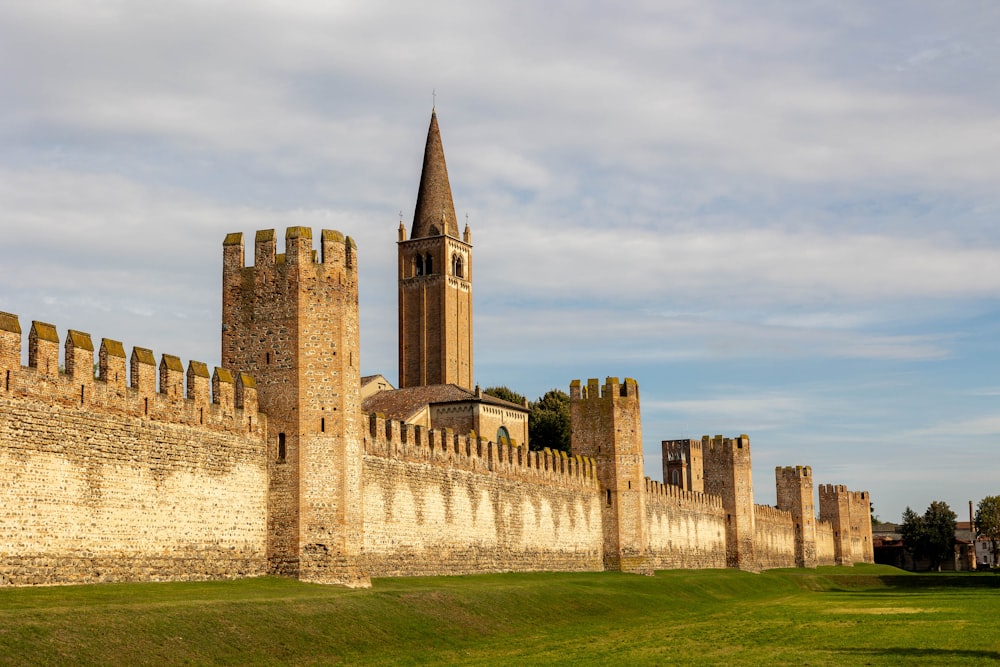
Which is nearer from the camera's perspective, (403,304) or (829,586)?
(829,586)

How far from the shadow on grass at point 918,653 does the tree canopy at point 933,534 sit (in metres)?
96.0

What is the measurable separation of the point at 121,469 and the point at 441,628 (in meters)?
8.08

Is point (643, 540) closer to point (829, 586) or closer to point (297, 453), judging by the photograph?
point (829, 586)

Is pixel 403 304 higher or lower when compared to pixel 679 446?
higher

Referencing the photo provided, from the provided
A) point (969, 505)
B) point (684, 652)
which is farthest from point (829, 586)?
point (969, 505)

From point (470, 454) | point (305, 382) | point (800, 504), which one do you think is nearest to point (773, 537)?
point (800, 504)

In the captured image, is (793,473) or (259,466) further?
(793,473)

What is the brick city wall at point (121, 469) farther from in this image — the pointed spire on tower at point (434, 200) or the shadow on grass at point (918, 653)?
the pointed spire on tower at point (434, 200)

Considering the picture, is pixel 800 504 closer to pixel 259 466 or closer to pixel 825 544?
pixel 825 544

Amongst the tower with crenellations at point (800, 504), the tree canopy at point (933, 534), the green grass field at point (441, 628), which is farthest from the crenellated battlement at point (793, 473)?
the green grass field at point (441, 628)

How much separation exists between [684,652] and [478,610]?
25.5 ft

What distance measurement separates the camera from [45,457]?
26.2m

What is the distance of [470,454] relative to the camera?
45.1 meters

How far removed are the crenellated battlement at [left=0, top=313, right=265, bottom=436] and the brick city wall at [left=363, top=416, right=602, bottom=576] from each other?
18.6 feet
